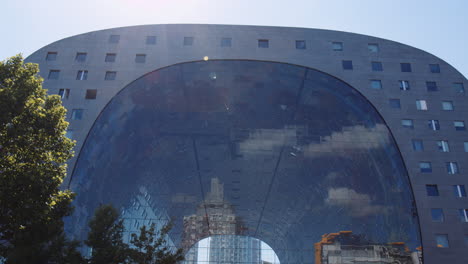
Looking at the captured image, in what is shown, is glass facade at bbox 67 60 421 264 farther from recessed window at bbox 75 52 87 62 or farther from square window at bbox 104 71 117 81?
recessed window at bbox 75 52 87 62

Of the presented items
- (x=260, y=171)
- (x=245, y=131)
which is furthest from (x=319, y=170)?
(x=245, y=131)

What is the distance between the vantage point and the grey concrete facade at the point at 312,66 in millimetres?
21844

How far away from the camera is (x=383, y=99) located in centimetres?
2305

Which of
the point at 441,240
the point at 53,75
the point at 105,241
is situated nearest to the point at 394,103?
the point at 441,240

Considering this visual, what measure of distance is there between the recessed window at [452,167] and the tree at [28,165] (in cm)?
1994

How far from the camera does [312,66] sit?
23.3 m

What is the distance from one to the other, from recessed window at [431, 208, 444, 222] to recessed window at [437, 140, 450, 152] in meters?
3.59

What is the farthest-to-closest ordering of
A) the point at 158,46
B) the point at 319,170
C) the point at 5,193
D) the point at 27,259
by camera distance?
1. the point at 319,170
2. the point at 158,46
3. the point at 27,259
4. the point at 5,193

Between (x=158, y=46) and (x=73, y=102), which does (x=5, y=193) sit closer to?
(x=73, y=102)

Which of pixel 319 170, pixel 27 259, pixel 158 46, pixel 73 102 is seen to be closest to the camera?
pixel 27 259

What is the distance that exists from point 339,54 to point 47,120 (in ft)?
59.2

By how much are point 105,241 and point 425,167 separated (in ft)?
57.8

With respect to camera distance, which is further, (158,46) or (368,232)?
(368,232)

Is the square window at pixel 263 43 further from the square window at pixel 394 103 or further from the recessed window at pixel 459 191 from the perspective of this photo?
the recessed window at pixel 459 191
